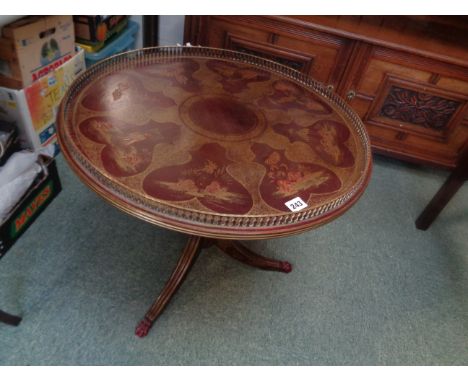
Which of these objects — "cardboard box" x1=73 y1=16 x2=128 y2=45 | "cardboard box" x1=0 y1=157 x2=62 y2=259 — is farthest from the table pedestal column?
"cardboard box" x1=73 y1=16 x2=128 y2=45

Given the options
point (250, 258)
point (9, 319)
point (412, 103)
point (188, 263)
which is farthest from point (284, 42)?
point (9, 319)

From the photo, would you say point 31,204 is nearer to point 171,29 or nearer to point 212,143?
point 212,143

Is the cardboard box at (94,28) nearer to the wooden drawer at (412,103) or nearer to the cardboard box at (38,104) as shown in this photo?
the cardboard box at (38,104)

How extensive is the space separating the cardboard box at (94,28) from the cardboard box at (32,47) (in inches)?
5.2

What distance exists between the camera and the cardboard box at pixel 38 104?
1.49 metres

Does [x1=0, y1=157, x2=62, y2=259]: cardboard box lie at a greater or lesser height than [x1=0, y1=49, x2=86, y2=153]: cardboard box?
lesser

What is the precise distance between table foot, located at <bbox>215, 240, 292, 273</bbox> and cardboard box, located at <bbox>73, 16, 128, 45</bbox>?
1.25m

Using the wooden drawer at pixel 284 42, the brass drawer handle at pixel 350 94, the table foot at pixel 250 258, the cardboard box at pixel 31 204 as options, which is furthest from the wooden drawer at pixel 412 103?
the cardboard box at pixel 31 204

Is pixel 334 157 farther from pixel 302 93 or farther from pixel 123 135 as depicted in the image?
pixel 123 135

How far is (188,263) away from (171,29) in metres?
1.52

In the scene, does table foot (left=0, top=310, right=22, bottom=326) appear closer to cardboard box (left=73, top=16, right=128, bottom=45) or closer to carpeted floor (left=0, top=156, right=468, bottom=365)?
carpeted floor (left=0, top=156, right=468, bottom=365)

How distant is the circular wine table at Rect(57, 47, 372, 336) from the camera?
33.4 inches

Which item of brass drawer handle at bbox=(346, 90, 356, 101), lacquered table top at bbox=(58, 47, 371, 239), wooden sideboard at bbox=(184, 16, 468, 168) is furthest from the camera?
brass drawer handle at bbox=(346, 90, 356, 101)
